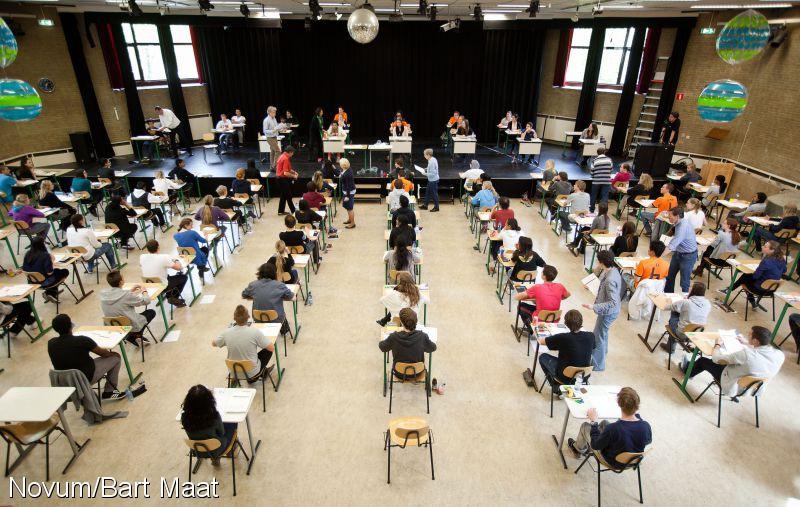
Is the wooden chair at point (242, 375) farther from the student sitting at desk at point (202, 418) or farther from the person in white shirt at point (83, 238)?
the person in white shirt at point (83, 238)

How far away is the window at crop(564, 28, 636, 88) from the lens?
1467cm

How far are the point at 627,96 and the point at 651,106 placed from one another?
0.82 m

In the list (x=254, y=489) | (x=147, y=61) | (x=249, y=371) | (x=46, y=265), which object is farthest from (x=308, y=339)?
(x=147, y=61)

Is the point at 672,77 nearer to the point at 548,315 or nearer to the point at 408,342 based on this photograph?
the point at 548,315

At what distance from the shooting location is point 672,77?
1329 cm

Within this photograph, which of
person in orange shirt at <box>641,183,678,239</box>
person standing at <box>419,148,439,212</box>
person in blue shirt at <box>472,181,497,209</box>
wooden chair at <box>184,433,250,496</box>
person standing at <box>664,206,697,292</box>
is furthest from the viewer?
person standing at <box>419,148,439,212</box>

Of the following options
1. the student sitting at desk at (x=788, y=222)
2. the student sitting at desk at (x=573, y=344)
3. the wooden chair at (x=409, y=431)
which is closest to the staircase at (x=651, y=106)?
the student sitting at desk at (x=788, y=222)

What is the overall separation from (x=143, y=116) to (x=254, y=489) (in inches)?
572

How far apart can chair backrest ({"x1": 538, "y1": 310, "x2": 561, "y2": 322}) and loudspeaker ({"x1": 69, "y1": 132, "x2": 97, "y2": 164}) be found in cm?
1479

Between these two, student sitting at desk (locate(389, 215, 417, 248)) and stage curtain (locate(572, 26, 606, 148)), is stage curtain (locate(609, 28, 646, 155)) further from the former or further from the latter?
student sitting at desk (locate(389, 215, 417, 248))

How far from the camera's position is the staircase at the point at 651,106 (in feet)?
45.7

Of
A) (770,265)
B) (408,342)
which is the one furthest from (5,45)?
(770,265)

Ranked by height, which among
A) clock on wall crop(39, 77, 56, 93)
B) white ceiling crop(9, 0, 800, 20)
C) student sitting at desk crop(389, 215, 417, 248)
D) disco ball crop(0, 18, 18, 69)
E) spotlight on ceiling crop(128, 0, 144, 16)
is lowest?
student sitting at desk crop(389, 215, 417, 248)

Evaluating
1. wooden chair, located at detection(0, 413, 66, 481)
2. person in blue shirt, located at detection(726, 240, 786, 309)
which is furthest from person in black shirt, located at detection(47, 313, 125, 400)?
person in blue shirt, located at detection(726, 240, 786, 309)
